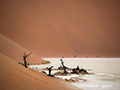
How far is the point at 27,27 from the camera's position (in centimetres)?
6269

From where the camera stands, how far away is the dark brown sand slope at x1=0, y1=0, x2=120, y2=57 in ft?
192

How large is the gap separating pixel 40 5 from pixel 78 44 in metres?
25.4

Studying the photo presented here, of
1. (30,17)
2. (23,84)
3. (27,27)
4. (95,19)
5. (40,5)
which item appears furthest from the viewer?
(95,19)

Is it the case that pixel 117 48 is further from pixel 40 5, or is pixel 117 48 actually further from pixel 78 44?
pixel 40 5

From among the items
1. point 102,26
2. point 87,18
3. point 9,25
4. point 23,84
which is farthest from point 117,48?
point 23,84

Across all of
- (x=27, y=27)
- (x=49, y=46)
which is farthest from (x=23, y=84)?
(x=27, y=27)

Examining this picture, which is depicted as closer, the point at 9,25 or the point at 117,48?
the point at 9,25

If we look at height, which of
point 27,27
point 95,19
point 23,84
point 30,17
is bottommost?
point 23,84

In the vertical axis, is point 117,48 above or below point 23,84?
above

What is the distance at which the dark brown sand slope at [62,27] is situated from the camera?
58.7 m

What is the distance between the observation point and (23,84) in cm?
512

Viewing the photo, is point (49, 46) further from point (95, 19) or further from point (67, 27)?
point (95, 19)

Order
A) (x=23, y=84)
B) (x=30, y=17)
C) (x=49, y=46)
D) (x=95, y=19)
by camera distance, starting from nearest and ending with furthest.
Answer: (x=23, y=84)
(x=49, y=46)
(x=30, y=17)
(x=95, y=19)

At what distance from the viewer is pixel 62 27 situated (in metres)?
68.8
